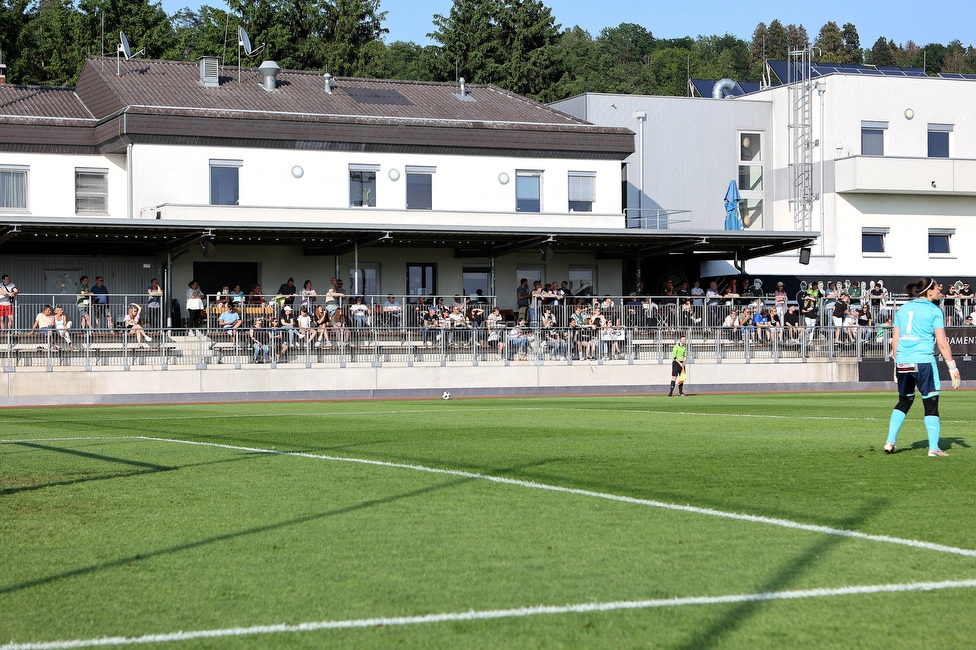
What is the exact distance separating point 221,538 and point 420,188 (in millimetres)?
35572

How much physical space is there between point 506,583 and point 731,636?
1.47 meters

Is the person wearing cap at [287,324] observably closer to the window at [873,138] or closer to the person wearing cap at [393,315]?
the person wearing cap at [393,315]

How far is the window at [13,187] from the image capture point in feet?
127

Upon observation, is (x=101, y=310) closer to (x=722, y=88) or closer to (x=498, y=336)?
(x=498, y=336)

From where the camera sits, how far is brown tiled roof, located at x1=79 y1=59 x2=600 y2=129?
136ft

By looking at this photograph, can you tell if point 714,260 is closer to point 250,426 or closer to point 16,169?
point 16,169

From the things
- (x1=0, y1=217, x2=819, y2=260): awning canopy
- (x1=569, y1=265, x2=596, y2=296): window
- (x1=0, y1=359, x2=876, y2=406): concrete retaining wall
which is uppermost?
(x1=0, y1=217, x2=819, y2=260): awning canopy

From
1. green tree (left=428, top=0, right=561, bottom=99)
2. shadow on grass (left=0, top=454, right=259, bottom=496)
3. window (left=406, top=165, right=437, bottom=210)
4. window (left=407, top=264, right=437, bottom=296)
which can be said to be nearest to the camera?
shadow on grass (left=0, top=454, right=259, bottom=496)

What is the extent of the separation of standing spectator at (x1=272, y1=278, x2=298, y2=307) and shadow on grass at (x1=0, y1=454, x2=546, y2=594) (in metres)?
25.3

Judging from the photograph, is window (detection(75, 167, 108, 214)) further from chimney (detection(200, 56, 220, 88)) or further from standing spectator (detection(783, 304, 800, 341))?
standing spectator (detection(783, 304, 800, 341))

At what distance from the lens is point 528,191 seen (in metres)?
43.8

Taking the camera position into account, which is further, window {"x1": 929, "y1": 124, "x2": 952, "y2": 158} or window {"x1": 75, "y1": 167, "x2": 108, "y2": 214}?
window {"x1": 929, "y1": 124, "x2": 952, "y2": 158}

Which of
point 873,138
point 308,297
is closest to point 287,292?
point 308,297

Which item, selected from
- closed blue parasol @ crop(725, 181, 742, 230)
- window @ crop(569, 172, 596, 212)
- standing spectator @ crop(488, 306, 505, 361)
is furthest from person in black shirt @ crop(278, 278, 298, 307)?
closed blue parasol @ crop(725, 181, 742, 230)
